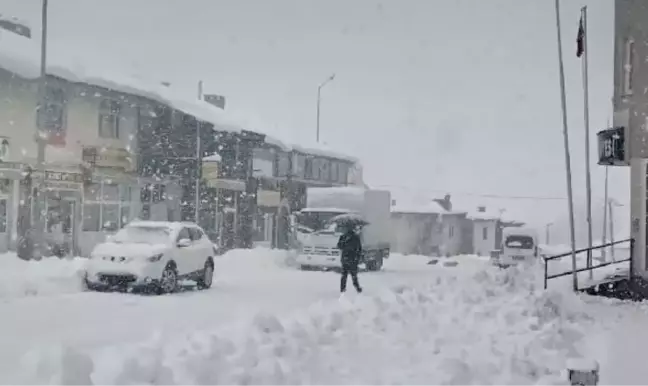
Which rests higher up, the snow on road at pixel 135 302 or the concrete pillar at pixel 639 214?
the concrete pillar at pixel 639 214

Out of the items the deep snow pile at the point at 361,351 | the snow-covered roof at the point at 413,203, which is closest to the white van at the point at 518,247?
the snow-covered roof at the point at 413,203

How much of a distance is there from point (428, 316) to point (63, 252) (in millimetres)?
3782

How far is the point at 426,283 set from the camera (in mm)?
9812

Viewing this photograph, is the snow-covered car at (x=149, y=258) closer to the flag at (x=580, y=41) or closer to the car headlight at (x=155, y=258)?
the car headlight at (x=155, y=258)

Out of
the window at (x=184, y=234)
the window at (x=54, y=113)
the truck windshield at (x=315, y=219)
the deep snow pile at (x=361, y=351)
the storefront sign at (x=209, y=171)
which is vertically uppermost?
the window at (x=54, y=113)

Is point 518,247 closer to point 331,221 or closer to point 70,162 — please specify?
point 331,221

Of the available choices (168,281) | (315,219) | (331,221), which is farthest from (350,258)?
(168,281)

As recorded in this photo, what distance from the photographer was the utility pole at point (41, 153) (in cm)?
718

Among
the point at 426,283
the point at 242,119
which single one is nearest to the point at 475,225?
the point at 426,283

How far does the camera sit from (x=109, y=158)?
8625mm

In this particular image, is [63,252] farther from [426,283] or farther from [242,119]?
[426,283]

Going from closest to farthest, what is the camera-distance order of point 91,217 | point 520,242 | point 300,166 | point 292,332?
point 292,332, point 91,217, point 300,166, point 520,242

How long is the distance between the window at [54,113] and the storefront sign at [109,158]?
448mm

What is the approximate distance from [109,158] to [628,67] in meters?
6.85
